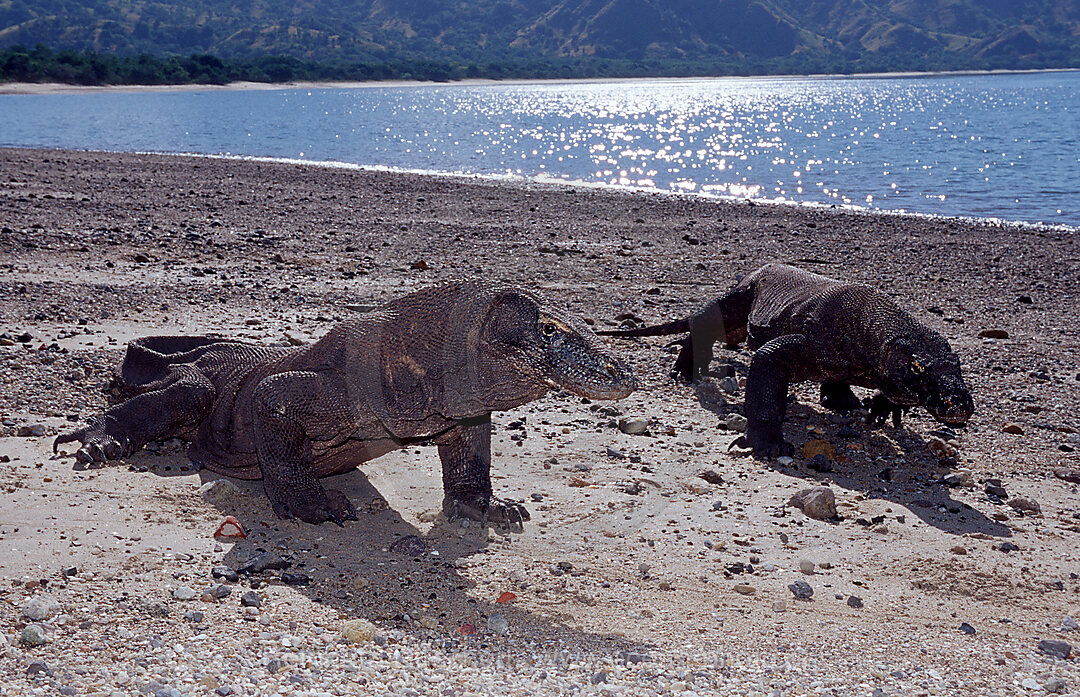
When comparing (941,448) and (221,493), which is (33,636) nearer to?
(221,493)

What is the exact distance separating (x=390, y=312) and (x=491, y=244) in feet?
30.9

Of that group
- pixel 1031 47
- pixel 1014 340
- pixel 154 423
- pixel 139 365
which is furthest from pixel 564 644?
pixel 1031 47

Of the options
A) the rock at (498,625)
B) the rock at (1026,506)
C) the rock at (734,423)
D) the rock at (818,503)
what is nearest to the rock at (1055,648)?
the rock at (818,503)

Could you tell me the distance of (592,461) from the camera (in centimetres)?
629

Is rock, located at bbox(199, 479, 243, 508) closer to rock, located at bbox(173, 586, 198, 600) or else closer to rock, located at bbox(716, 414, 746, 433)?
rock, located at bbox(173, 586, 198, 600)

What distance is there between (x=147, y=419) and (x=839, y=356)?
443cm

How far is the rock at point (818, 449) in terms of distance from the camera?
6.64 m

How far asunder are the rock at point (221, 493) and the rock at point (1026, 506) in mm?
4312

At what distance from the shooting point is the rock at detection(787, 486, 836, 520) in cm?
551

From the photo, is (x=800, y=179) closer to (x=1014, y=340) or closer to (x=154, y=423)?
(x=1014, y=340)

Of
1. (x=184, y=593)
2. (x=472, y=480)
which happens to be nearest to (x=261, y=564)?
(x=184, y=593)

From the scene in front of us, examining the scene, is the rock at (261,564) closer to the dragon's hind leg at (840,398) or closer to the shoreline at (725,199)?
the dragon's hind leg at (840,398)

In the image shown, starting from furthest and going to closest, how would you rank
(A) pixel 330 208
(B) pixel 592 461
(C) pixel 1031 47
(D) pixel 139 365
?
(C) pixel 1031 47 < (A) pixel 330 208 < (D) pixel 139 365 < (B) pixel 592 461

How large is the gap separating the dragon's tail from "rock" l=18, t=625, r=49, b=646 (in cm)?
570
